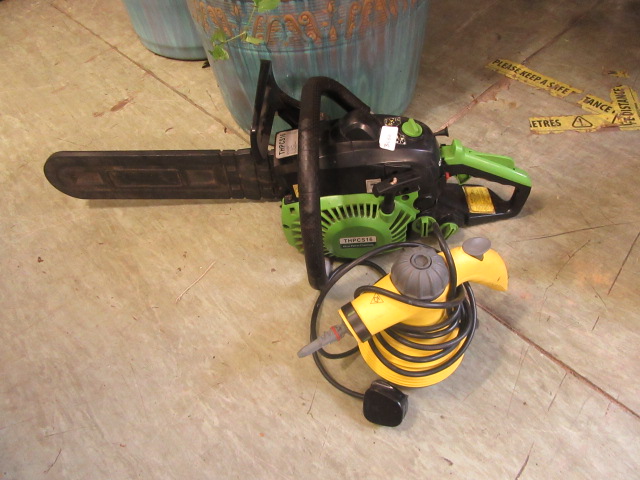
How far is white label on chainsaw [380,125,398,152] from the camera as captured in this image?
896 millimetres

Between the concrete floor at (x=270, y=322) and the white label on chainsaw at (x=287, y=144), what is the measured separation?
0.29 metres

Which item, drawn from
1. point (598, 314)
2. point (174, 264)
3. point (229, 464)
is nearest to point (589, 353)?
point (598, 314)

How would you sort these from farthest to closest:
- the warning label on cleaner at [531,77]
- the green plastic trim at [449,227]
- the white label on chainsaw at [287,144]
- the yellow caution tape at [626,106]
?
1. the warning label on cleaner at [531,77]
2. the yellow caution tape at [626,106]
3. the green plastic trim at [449,227]
4. the white label on chainsaw at [287,144]

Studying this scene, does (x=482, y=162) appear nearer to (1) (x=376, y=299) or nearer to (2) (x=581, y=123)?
(1) (x=376, y=299)

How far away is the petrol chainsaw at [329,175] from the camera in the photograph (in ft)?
2.86

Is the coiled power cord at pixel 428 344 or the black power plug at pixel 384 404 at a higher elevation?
the coiled power cord at pixel 428 344

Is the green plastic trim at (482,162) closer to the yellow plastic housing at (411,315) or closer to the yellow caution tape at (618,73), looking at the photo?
the yellow plastic housing at (411,315)

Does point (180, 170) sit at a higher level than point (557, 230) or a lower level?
higher

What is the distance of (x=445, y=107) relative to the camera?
4.71ft

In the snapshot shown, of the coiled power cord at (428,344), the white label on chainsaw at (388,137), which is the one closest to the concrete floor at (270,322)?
the coiled power cord at (428,344)

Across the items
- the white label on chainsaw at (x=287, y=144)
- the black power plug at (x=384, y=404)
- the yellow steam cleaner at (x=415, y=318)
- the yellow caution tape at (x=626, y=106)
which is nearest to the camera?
the yellow steam cleaner at (x=415, y=318)

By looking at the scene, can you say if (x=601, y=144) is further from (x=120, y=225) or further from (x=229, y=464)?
(x=120, y=225)

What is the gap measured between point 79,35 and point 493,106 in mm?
1690

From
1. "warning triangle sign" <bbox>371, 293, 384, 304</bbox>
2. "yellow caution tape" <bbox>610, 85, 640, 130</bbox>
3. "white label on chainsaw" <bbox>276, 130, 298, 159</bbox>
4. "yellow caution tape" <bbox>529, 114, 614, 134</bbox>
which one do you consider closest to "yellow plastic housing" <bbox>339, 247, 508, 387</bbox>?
"warning triangle sign" <bbox>371, 293, 384, 304</bbox>
